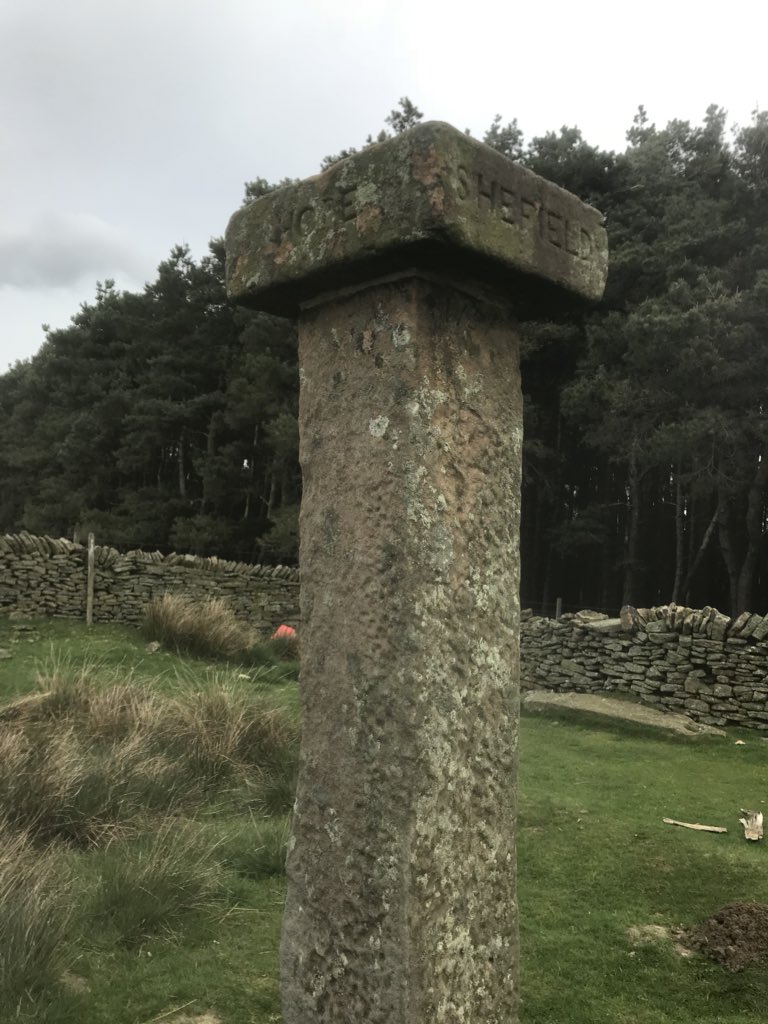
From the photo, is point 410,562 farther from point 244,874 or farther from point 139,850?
point 244,874

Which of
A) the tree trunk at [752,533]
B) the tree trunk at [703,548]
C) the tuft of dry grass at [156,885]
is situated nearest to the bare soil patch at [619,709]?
the tuft of dry grass at [156,885]

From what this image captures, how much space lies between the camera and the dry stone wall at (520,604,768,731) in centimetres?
841

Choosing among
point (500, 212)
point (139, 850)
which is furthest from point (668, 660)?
point (500, 212)

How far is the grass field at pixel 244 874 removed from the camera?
309 centimetres

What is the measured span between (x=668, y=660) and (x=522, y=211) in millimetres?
7790

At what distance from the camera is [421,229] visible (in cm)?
195

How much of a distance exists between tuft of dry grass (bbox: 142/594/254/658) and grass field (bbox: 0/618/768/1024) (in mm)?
3510

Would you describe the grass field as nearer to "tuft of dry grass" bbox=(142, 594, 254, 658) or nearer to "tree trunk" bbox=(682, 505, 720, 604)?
"tuft of dry grass" bbox=(142, 594, 254, 658)

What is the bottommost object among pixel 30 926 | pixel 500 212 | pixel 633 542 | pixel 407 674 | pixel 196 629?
pixel 30 926

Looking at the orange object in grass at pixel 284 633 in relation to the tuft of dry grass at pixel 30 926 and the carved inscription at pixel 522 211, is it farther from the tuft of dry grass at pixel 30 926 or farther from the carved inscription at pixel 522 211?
the carved inscription at pixel 522 211

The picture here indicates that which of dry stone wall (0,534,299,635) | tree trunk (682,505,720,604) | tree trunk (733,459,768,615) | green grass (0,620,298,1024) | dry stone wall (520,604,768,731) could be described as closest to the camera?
green grass (0,620,298,1024)

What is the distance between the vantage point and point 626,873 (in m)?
4.43

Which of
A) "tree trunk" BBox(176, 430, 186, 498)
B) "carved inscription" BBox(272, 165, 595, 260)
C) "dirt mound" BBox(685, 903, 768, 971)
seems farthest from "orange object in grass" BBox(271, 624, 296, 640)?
"tree trunk" BBox(176, 430, 186, 498)

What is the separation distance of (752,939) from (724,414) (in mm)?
14546
